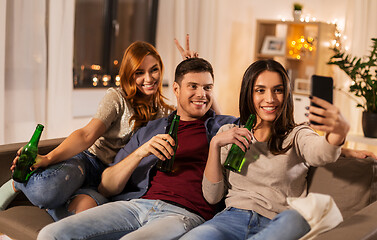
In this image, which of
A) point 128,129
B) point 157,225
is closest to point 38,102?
point 128,129

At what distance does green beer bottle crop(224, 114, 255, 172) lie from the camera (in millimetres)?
1896

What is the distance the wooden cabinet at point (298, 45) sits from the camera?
16.8 ft

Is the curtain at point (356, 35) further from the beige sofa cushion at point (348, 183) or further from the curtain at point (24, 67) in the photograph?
the beige sofa cushion at point (348, 183)

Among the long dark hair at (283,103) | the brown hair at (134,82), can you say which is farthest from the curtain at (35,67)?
the long dark hair at (283,103)

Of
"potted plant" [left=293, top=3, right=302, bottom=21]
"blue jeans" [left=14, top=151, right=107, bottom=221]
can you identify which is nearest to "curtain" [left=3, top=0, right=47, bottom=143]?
"blue jeans" [left=14, top=151, right=107, bottom=221]

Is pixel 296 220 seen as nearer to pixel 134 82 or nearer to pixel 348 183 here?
pixel 348 183

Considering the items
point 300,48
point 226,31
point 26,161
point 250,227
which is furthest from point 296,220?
point 226,31

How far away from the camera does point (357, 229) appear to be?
Result: 1.50 m

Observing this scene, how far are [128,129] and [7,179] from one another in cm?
61

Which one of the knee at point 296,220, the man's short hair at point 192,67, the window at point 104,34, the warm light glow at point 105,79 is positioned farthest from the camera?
the warm light glow at point 105,79

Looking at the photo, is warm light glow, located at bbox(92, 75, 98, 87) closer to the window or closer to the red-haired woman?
the window

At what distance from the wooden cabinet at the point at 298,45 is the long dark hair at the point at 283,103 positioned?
3.32m

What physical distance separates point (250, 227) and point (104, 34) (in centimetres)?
342

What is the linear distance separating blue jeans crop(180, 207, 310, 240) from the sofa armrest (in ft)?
0.32
